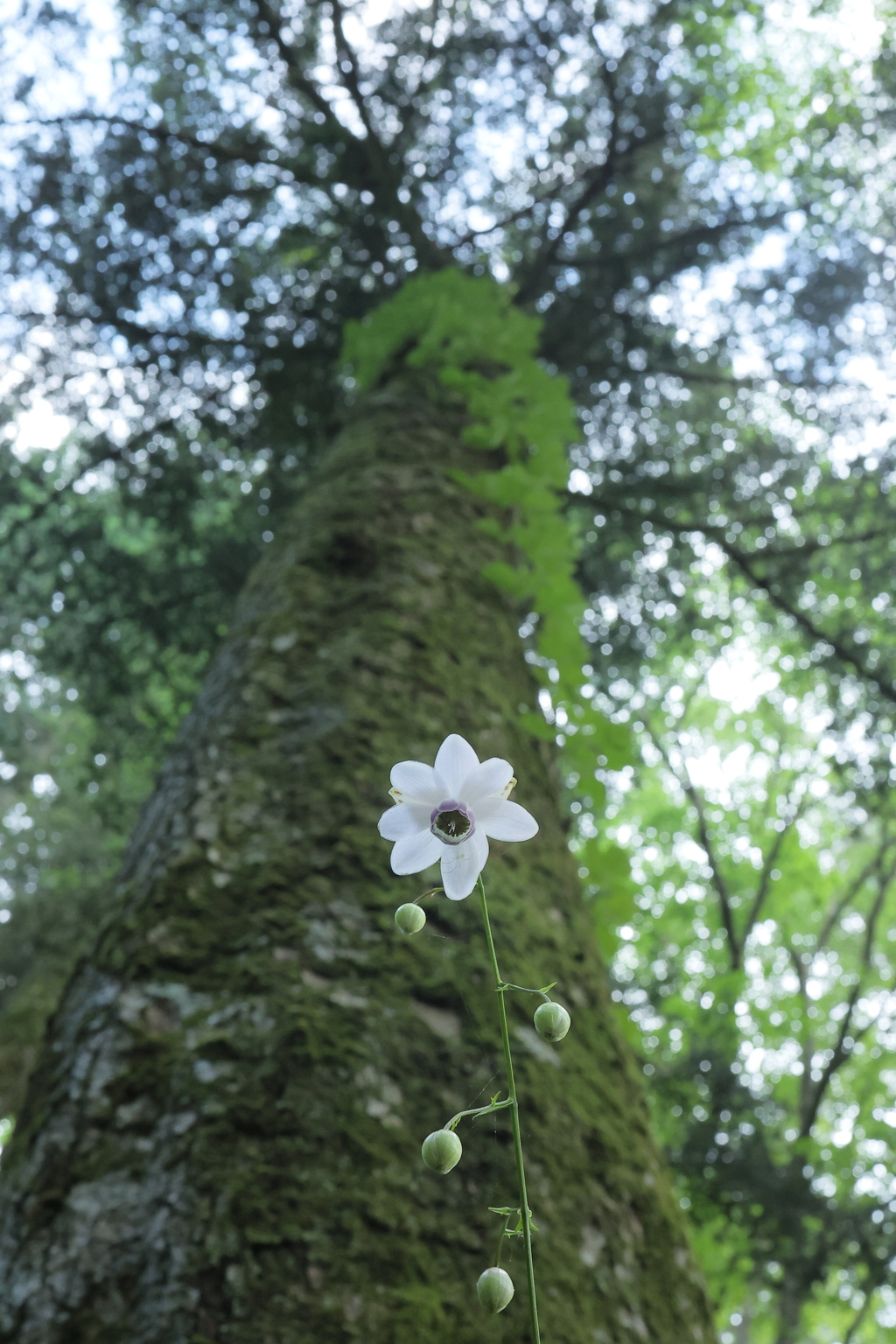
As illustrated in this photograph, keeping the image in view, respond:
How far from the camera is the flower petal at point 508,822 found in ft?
1.76

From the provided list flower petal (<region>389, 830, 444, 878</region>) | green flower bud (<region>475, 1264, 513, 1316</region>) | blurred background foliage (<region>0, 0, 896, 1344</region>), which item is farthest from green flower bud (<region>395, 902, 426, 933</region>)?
blurred background foliage (<region>0, 0, 896, 1344</region>)

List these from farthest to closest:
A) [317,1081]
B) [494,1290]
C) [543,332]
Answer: [543,332] → [317,1081] → [494,1290]

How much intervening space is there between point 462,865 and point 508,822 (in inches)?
1.7

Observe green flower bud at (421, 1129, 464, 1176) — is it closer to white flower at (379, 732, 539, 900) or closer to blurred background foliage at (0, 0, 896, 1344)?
white flower at (379, 732, 539, 900)

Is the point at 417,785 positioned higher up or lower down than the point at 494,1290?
higher up

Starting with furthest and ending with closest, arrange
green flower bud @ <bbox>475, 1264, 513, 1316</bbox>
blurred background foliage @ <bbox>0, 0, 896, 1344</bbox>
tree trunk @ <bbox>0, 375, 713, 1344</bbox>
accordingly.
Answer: blurred background foliage @ <bbox>0, 0, 896, 1344</bbox>, tree trunk @ <bbox>0, 375, 713, 1344</bbox>, green flower bud @ <bbox>475, 1264, 513, 1316</bbox>

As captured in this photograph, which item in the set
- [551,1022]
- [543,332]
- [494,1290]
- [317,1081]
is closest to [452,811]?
[551,1022]

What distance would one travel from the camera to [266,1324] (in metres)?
0.94

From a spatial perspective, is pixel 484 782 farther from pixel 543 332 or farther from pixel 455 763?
pixel 543 332

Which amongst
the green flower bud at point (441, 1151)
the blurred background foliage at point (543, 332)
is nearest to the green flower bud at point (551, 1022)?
the green flower bud at point (441, 1151)

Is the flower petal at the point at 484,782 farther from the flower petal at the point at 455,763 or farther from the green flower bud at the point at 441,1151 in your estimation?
the green flower bud at the point at 441,1151

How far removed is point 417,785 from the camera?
→ 55 centimetres

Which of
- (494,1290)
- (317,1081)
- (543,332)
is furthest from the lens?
(543,332)

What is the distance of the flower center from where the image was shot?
532 mm
